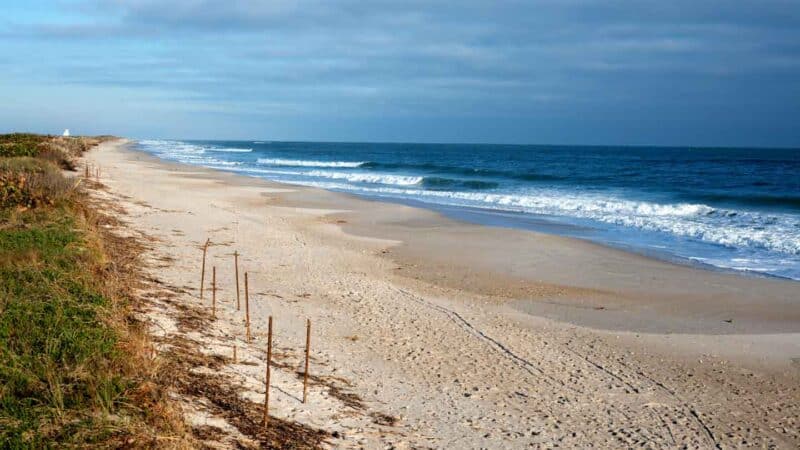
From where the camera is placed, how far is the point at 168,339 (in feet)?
23.6

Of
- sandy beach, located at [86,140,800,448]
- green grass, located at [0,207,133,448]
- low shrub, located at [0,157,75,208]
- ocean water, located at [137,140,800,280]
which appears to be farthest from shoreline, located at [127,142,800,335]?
low shrub, located at [0,157,75,208]

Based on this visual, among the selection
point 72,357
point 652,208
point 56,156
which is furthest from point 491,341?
point 56,156

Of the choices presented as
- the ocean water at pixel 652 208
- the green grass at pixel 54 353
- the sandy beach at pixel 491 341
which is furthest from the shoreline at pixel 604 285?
the green grass at pixel 54 353

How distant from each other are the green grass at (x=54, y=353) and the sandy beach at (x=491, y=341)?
0.80m

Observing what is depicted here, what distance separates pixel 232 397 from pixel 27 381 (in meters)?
1.66

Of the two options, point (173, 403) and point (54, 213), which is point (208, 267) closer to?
point (54, 213)

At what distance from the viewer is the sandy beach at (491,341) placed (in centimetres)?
611

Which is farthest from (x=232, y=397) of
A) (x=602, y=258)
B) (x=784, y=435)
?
(x=602, y=258)

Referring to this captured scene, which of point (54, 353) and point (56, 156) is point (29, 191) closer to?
point (54, 353)

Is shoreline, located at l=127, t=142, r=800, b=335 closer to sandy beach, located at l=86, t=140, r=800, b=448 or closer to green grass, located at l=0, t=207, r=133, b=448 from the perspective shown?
sandy beach, located at l=86, t=140, r=800, b=448

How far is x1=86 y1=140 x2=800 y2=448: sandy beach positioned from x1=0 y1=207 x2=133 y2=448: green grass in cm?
80

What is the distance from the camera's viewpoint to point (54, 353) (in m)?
5.40

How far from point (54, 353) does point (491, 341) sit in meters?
5.07

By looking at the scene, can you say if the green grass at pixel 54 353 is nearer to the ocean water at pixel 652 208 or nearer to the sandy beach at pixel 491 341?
the sandy beach at pixel 491 341
